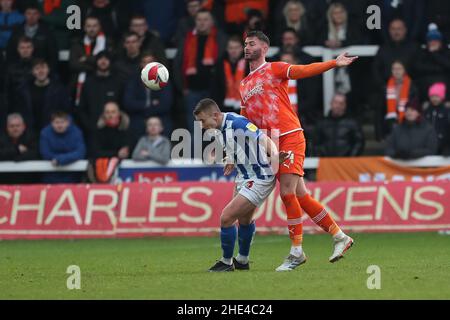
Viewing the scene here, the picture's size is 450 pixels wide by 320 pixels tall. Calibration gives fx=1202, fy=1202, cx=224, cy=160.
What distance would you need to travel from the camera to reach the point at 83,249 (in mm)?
15797

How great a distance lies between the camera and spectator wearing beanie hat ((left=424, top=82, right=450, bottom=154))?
723 inches

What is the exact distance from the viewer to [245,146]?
11617 millimetres

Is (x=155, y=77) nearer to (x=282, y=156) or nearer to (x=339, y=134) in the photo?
(x=282, y=156)

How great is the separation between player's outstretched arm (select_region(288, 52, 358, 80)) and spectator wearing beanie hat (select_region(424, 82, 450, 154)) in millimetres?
7022

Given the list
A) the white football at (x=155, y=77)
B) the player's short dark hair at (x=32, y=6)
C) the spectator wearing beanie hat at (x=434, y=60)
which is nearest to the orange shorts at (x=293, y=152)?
the white football at (x=155, y=77)

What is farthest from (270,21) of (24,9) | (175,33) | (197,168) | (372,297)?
(372,297)

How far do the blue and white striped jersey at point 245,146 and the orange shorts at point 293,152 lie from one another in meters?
0.18

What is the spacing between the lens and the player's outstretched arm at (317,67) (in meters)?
11.4

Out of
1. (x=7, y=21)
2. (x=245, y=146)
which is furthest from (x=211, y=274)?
(x=7, y=21)

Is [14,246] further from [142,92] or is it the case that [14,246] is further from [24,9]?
[24,9]

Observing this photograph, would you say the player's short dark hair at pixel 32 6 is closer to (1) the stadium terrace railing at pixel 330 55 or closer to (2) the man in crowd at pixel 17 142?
(2) the man in crowd at pixel 17 142

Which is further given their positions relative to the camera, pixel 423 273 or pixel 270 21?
pixel 270 21
